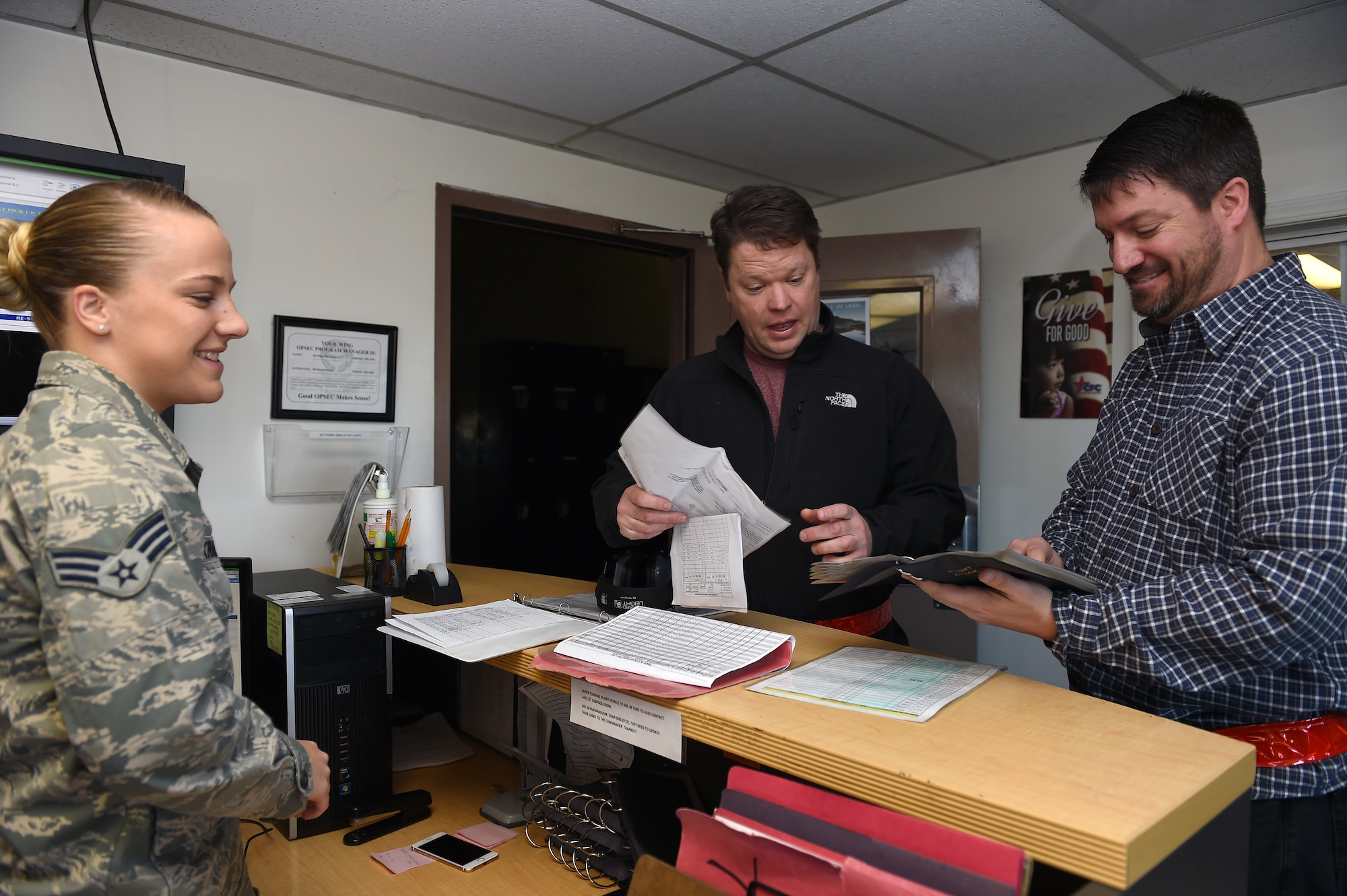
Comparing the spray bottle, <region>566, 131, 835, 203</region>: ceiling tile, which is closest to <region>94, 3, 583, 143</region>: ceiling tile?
<region>566, 131, 835, 203</region>: ceiling tile

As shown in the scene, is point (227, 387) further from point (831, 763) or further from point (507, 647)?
point (831, 763)

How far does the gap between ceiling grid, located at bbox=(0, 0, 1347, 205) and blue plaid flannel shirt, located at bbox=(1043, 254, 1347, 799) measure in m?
1.18

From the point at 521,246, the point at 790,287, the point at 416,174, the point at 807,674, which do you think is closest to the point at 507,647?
the point at 807,674

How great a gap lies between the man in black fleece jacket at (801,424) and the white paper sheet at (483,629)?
269mm

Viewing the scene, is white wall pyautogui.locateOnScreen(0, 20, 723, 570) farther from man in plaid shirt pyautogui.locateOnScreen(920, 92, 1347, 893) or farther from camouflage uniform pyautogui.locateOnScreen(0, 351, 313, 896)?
man in plaid shirt pyautogui.locateOnScreen(920, 92, 1347, 893)

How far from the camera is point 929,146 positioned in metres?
2.94

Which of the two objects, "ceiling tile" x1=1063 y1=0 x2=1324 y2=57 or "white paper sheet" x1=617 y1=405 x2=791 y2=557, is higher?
"ceiling tile" x1=1063 y1=0 x2=1324 y2=57

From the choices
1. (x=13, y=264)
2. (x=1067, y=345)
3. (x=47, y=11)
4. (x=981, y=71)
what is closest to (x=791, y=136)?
(x=981, y=71)

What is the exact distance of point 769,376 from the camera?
189 centimetres

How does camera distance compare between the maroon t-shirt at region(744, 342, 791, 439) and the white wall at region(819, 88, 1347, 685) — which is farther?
the white wall at region(819, 88, 1347, 685)

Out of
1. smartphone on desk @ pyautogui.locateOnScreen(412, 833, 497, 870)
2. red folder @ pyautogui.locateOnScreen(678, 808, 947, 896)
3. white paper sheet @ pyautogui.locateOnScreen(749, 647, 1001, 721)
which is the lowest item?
smartphone on desk @ pyautogui.locateOnScreen(412, 833, 497, 870)

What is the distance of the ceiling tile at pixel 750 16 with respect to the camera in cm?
193

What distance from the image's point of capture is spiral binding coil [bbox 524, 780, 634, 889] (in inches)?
51.2

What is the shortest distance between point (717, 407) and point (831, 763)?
1.07m
